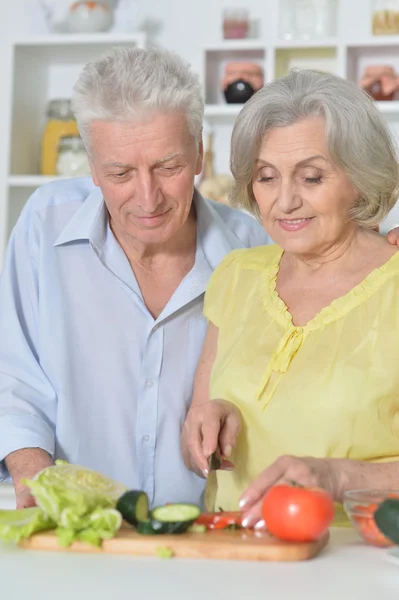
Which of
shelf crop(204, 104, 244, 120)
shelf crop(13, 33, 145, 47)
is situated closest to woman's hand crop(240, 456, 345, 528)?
shelf crop(204, 104, 244, 120)

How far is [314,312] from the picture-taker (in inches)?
70.8

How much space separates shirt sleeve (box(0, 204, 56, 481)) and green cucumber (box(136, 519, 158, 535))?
22.3 inches

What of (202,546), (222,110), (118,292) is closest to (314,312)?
(118,292)

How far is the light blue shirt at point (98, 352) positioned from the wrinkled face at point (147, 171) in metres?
Result: 0.17

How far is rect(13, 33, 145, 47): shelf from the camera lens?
404cm

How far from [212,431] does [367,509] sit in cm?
37

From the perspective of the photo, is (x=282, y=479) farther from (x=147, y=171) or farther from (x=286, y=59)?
(x=286, y=59)

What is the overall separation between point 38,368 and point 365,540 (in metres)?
0.90

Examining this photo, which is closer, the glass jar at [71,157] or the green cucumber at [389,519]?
the green cucumber at [389,519]

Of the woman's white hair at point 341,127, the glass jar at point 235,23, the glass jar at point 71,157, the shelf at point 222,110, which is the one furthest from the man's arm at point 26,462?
the glass jar at point 235,23

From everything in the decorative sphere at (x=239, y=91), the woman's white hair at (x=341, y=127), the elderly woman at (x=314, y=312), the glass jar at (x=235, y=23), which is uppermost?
the glass jar at (x=235, y=23)

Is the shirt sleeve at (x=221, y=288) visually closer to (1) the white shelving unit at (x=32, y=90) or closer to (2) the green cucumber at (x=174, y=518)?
(2) the green cucumber at (x=174, y=518)

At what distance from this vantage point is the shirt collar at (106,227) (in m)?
2.14

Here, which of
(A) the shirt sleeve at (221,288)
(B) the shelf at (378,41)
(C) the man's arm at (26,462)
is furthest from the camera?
(B) the shelf at (378,41)
